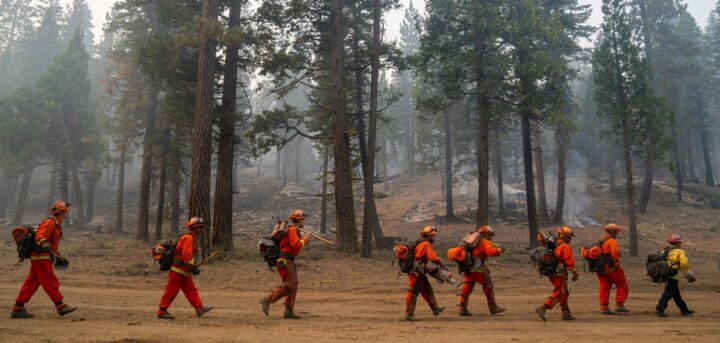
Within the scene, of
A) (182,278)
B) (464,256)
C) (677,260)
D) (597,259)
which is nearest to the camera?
(182,278)

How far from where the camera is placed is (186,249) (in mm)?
8336

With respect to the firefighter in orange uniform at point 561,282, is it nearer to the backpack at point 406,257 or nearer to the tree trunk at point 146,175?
the backpack at point 406,257

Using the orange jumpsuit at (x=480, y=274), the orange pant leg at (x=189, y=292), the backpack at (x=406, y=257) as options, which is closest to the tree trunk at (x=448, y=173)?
the orange jumpsuit at (x=480, y=274)

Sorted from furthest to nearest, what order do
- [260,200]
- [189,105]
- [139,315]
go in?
[260,200]
[189,105]
[139,315]

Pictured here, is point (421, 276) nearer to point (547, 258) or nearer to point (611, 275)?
point (547, 258)

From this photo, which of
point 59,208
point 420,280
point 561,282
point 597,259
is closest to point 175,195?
point 59,208

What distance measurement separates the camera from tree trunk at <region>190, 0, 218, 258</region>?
48.0ft

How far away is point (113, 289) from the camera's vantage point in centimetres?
1173

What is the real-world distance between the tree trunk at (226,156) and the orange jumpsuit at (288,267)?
7.96 metres

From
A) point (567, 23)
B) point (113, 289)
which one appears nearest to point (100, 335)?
point (113, 289)

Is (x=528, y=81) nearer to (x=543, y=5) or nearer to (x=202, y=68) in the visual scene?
(x=543, y=5)

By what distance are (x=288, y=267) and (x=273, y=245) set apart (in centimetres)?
54

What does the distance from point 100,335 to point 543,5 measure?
24768mm

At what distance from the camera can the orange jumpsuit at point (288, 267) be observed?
8648 mm
